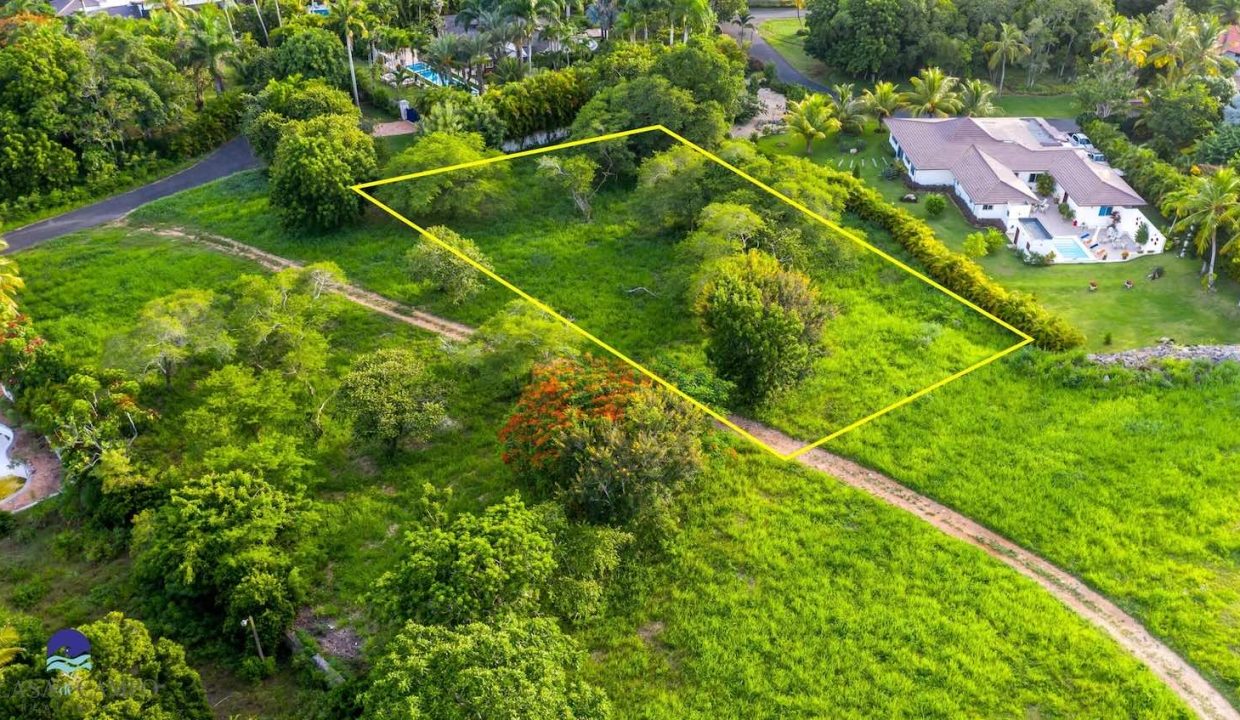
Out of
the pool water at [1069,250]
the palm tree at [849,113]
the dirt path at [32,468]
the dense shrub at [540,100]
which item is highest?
the dense shrub at [540,100]

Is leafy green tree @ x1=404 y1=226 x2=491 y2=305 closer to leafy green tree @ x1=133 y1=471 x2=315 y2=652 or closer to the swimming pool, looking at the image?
leafy green tree @ x1=133 y1=471 x2=315 y2=652

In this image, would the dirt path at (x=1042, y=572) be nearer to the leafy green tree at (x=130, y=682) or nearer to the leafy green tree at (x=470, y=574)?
the leafy green tree at (x=470, y=574)

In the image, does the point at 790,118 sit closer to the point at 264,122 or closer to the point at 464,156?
the point at 464,156

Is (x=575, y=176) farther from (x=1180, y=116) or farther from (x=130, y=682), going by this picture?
(x=1180, y=116)

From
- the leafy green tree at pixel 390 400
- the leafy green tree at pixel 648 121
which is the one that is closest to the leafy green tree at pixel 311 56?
the leafy green tree at pixel 648 121

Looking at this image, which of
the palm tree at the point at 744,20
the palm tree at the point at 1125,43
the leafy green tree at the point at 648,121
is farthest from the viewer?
the palm tree at the point at 744,20

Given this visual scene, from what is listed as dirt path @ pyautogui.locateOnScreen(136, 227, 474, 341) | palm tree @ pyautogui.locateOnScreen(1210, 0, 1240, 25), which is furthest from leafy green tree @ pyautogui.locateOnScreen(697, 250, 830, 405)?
palm tree @ pyautogui.locateOnScreen(1210, 0, 1240, 25)

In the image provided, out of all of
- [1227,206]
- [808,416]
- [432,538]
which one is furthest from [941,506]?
[1227,206]
